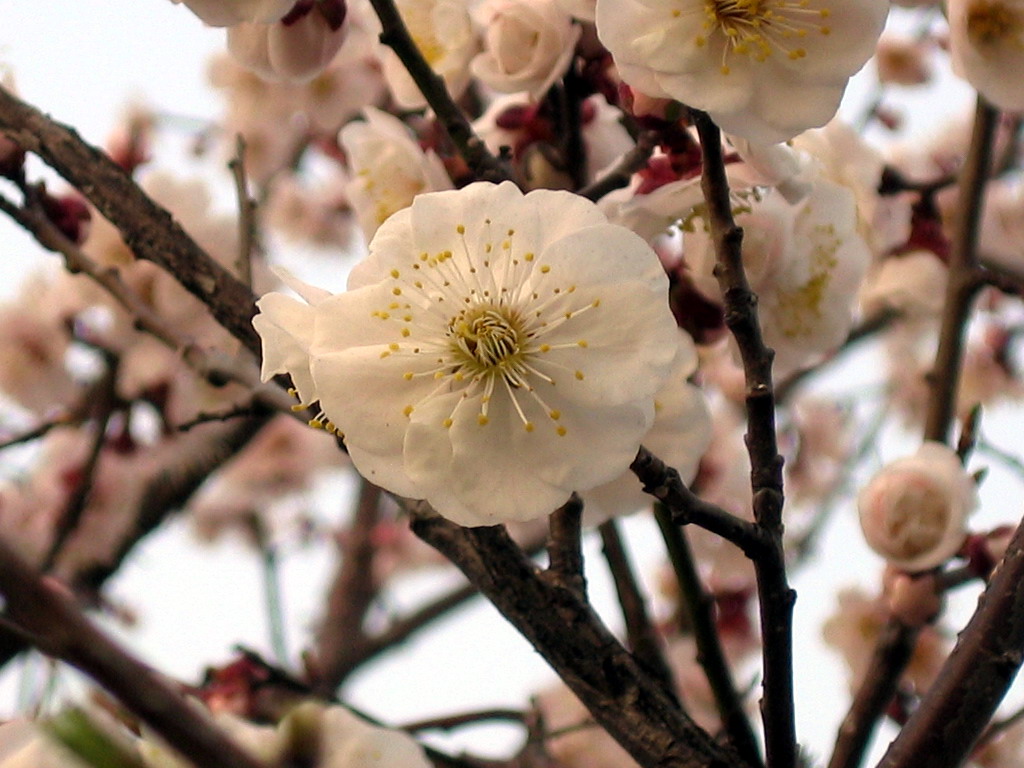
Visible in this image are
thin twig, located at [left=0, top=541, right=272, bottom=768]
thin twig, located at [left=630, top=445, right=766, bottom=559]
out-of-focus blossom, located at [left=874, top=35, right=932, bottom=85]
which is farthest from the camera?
out-of-focus blossom, located at [left=874, top=35, right=932, bottom=85]

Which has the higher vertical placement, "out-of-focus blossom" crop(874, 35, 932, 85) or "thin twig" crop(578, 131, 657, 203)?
"out-of-focus blossom" crop(874, 35, 932, 85)

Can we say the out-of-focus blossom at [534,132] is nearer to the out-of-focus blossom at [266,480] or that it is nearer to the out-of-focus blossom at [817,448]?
the out-of-focus blossom at [817,448]

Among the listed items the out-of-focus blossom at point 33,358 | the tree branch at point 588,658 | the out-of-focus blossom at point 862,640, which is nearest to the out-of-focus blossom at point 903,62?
the out-of-focus blossom at point 862,640

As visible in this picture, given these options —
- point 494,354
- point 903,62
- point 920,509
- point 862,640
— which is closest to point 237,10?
point 494,354

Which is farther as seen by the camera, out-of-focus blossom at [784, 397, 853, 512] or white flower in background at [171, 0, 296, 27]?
out-of-focus blossom at [784, 397, 853, 512]

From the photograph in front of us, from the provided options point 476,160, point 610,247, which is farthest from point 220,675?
point 610,247

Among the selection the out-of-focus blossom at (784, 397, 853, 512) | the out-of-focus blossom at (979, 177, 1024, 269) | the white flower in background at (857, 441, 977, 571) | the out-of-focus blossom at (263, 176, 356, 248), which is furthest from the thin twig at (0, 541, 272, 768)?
the out-of-focus blossom at (263, 176, 356, 248)

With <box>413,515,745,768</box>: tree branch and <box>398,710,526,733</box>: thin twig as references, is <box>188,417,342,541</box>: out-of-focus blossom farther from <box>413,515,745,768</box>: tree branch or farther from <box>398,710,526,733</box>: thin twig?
<box>413,515,745,768</box>: tree branch
